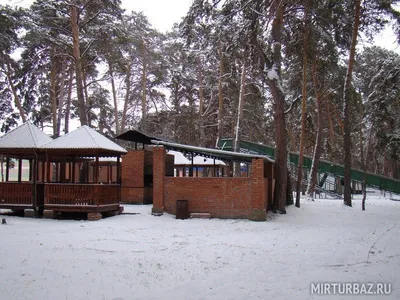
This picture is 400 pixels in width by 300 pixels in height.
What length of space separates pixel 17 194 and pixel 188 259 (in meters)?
10.6

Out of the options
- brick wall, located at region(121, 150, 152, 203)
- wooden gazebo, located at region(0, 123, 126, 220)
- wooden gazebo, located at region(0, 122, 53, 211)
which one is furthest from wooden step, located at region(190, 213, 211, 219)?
brick wall, located at region(121, 150, 152, 203)

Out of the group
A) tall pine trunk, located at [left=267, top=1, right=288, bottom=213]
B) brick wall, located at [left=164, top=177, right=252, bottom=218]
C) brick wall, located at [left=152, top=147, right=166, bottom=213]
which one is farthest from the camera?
tall pine trunk, located at [left=267, top=1, right=288, bottom=213]

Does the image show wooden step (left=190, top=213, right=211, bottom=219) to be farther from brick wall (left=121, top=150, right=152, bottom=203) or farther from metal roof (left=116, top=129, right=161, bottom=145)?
metal roof (left=116, top=129, right=161, bottom=145)

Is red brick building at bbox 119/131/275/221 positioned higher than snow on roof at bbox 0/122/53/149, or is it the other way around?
snow on roof at bbox 0/122/53/149

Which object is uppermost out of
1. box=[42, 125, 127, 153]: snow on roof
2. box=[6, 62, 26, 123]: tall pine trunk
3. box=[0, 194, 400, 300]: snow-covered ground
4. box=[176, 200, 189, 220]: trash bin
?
box=[6, 62, 26, 123]: tall pine trunk

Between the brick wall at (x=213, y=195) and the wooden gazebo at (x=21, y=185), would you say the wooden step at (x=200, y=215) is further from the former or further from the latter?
the wooden gazebo at (x=21, y=185)

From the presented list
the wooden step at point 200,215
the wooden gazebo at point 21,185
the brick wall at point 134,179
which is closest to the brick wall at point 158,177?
the wooden step at point 200,215

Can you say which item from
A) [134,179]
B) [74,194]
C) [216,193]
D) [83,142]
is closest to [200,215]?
[216,193]

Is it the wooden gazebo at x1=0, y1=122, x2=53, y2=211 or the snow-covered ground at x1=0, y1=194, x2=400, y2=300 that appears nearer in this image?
the snow-covered ground at x1=0, y1=194, x2=400, y2=300

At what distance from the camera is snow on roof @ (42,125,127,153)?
15.8 meters

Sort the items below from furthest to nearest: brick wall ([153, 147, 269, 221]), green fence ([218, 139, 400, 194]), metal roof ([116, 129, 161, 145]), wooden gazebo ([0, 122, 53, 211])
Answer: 1. green fence ([218, 139, 400, 194])
2. metal roof ([116, 129, 161, 145])
3. wooden gazebo ([0, 122, 53, 211])
4. brick wall ([153, 147, 269, 221])

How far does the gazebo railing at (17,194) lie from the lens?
1642 centimetres

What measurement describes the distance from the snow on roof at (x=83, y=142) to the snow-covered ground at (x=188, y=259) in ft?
9.82

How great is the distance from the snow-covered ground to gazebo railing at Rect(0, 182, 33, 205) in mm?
2136
